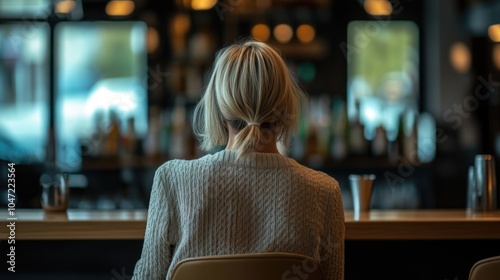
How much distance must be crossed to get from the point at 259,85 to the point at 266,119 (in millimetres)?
77

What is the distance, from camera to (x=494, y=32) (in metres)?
4.44

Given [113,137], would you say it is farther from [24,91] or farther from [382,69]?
[382,69]

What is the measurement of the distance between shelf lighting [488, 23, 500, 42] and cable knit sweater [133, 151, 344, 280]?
9.81ft

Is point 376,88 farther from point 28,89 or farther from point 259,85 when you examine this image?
point 259,85

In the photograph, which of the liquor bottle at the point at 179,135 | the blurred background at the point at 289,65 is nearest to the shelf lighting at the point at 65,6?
the blurred background at the point at 289,65

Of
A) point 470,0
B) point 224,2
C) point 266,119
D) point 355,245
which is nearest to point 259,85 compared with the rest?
point 266,119

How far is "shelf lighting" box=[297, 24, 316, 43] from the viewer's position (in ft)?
15.3

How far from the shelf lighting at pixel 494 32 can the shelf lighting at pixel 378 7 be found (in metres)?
0.59

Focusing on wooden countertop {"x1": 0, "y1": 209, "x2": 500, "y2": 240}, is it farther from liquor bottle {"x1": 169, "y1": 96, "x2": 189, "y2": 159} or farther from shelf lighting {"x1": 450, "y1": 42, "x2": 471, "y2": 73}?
shelf lighting {"x1": 450, "y1": 42, "x2": 471, "y2": 73}

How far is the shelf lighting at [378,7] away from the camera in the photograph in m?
4.59

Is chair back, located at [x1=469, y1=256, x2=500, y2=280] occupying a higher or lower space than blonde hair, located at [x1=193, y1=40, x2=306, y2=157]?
lower

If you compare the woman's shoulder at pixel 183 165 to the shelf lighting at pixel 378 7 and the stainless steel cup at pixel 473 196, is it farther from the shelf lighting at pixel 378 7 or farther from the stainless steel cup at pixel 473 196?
the shelf lighting at pixel 378 7

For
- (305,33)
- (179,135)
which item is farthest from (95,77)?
(305,33)

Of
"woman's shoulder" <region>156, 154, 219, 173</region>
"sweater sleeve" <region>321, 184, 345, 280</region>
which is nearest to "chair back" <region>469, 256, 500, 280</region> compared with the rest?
"sweater sleeve" <region>321, 184, 345, 280</region>
